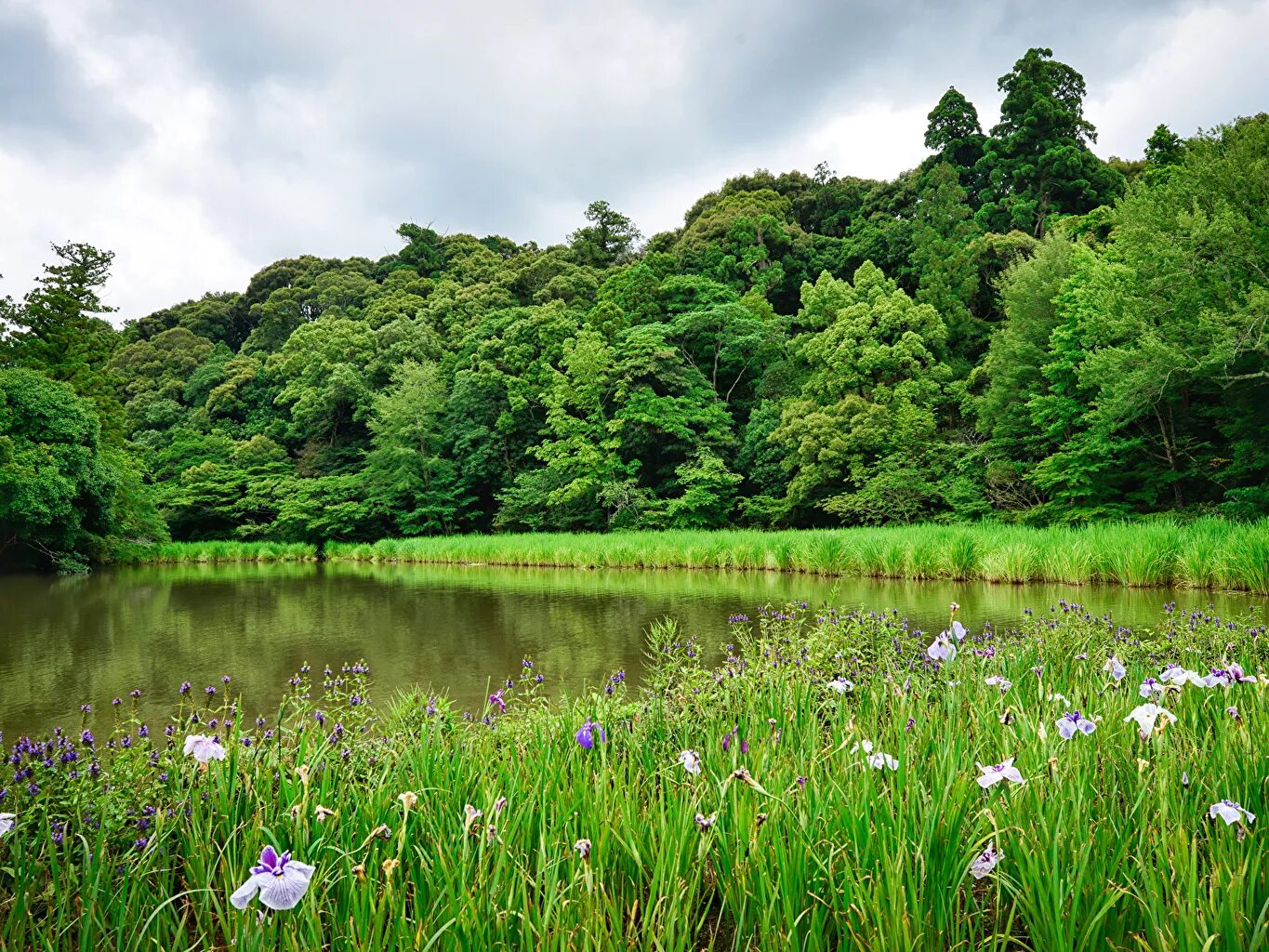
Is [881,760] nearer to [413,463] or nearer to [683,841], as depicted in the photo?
[683,841]

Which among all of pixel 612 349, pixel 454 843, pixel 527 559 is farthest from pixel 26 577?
pixel 454 843

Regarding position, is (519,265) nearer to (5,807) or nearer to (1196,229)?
(1196,229)

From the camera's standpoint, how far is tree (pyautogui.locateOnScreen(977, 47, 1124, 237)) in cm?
2659

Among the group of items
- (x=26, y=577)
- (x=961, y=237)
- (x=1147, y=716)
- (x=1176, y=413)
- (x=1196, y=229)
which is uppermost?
(x=961, y=237)

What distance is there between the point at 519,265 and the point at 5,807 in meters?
40.9

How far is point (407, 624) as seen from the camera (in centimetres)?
884

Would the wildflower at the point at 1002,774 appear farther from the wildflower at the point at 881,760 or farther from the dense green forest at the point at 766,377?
the dense green forest at the point at 766,377

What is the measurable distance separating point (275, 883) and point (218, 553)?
31.1 m

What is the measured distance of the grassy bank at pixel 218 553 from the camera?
26.2 metres

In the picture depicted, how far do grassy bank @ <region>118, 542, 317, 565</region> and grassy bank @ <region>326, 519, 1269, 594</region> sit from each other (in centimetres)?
1488

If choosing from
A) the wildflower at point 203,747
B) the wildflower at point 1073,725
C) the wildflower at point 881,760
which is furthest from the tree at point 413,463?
the wildflower at point 1073,725

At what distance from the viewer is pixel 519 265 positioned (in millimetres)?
40156

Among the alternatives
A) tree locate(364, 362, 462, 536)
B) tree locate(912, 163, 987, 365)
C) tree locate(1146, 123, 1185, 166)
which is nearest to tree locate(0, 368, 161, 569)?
tree locate(364, 362, 462, 536)

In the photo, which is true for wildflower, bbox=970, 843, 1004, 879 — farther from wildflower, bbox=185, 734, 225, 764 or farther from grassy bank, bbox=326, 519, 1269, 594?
grassy bank, bbox=326, 519, 1269, 594
